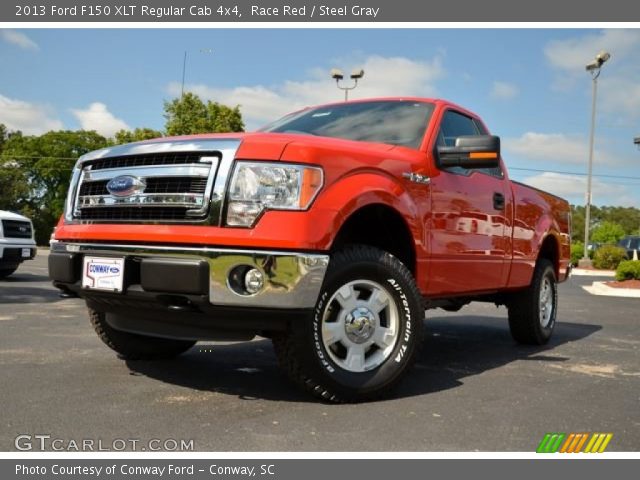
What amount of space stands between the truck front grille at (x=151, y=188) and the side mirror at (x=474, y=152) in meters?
1.66

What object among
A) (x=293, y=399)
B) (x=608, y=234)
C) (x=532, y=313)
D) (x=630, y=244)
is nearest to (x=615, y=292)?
(x=532, y=313)

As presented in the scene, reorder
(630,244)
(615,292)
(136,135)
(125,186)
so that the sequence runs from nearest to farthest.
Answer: (125,186)
(615,292)
(630,244)
(136,135)

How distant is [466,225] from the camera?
4523 mm

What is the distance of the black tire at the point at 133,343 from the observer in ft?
14.1

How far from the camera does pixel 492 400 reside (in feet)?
11.8

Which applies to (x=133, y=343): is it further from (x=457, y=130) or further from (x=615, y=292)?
(x=615, y=292)

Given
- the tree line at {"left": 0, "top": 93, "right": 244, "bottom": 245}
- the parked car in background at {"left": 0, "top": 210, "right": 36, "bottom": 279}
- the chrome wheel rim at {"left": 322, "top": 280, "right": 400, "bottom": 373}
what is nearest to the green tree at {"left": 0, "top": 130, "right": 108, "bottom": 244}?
the tree line at {"left": 0, "top": 93, "right": 244, "bottom": 245}

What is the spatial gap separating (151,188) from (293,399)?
54.1 inches

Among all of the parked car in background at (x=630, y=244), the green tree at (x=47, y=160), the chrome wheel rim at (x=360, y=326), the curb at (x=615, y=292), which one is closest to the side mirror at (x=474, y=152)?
the chrome wheel rim at (x=360, y=326)

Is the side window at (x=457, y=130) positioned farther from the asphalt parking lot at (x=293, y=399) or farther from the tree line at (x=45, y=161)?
the tree line at (x=45, y=161)

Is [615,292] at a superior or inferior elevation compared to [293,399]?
inferior
